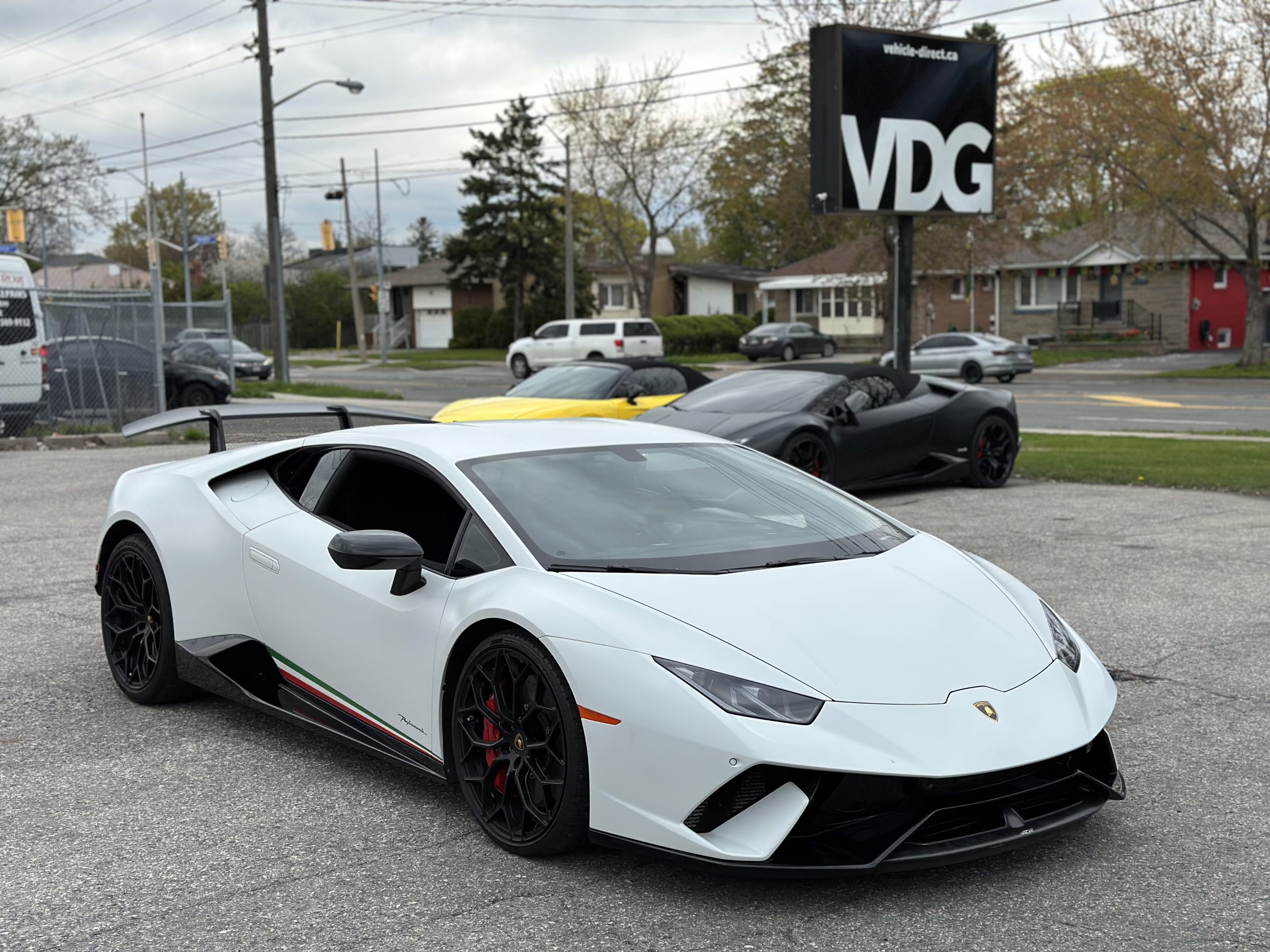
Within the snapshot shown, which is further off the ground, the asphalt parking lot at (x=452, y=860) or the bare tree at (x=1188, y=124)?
the bare tree at (x=1188, y=124)

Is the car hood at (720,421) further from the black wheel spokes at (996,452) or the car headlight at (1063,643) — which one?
the car headlight at (1063,643)

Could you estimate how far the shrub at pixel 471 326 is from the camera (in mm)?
68000

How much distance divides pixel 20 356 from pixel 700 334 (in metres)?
40.3

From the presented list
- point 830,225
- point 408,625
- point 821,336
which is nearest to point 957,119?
point 408,625

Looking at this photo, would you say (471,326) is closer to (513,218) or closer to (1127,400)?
(513,218)

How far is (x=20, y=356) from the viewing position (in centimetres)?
1855

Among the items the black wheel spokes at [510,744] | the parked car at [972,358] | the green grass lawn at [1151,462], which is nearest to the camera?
the black wheel spokes at [510,744]

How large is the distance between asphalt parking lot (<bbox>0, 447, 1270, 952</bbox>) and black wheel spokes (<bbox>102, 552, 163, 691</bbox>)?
0.59 feet

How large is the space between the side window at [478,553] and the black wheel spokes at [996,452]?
9339 millimetres

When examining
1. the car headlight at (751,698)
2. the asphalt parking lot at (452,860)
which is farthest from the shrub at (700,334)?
the car headlight at (751,698)

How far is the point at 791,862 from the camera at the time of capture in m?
3.36

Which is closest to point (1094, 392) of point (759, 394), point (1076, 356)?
point (1076, 356)

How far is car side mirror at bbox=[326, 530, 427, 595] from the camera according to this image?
4.09 m

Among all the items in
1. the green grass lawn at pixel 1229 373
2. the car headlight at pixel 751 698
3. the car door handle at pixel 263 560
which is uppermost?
the car door handle at pixel 263 560
